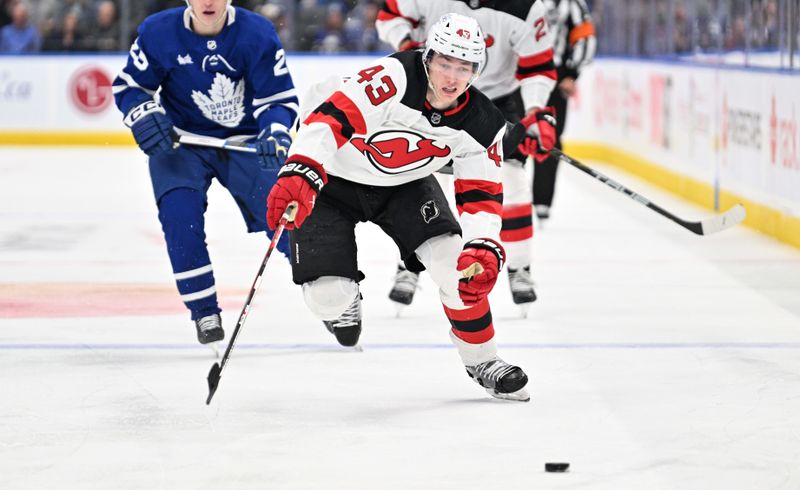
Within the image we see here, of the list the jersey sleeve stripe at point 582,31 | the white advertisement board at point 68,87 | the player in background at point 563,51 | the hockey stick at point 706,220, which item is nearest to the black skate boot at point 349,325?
the hockey stick at point 706,220

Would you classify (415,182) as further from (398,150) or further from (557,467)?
(557,467)

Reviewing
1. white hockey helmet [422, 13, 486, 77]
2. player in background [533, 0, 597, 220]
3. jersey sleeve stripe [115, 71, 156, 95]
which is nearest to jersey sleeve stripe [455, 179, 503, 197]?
white hockey helmet [422, 13, 486, 77]

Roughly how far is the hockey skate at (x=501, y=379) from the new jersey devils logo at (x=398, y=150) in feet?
1.82

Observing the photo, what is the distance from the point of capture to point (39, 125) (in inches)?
485

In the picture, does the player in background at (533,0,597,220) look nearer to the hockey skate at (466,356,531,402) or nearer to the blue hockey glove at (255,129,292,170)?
the blue hockey glove at (255,129,292,170)

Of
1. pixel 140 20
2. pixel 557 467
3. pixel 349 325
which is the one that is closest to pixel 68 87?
pixel 140 20

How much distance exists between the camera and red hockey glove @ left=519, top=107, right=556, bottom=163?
500 cm

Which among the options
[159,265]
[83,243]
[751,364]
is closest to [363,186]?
[751,364]

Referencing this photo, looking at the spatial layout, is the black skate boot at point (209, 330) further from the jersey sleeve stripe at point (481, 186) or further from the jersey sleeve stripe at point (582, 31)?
the jersey sleeve stripe at point (582, 31)

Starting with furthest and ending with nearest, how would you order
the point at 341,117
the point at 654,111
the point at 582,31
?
the point at 654,111
the point at 582,31
the point at 341,117

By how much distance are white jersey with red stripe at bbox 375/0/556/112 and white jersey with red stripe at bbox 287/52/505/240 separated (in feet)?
4.89

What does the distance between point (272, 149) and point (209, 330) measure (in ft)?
1.86

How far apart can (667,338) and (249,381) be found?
1454 millimetres

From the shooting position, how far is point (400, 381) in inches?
157
